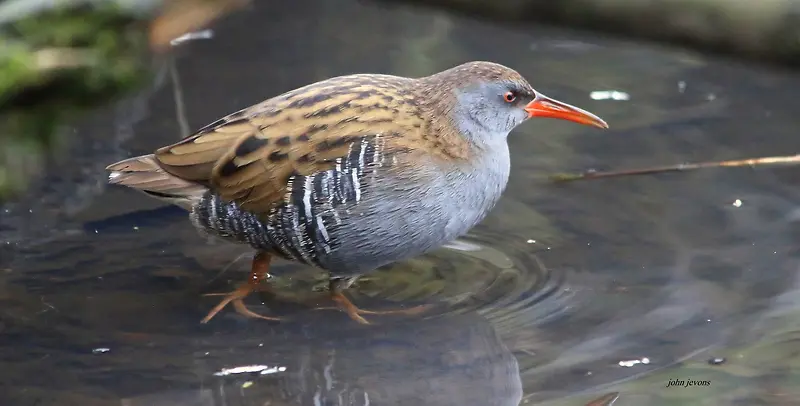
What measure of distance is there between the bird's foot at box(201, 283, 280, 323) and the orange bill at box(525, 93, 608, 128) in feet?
4.31

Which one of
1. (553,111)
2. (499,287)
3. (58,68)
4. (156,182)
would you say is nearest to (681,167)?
(553,111)

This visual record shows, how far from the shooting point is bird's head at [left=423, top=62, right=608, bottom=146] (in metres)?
4.30

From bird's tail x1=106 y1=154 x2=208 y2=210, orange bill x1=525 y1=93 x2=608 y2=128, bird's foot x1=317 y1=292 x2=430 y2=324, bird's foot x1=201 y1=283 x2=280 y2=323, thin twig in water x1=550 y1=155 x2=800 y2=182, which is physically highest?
orange bill x1=525 y1=93 x2=608 y2=128

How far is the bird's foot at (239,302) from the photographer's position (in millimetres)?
4293

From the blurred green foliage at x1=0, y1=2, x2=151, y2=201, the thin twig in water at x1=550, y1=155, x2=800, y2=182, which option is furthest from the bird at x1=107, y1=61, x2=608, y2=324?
the blurred green foliage at x1=0, y1=2, x2=151, y2=201

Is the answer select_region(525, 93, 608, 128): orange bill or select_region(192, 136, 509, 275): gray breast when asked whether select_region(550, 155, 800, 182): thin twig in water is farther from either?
select_region(192, 136, 509, 275): gray breast

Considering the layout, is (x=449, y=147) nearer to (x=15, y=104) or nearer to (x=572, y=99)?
(x=572, y=99)

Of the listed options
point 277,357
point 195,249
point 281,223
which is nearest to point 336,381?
point 277,357

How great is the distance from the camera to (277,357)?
12.9 ft

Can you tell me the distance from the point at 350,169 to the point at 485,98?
2.16ft

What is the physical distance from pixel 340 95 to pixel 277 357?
1011mm

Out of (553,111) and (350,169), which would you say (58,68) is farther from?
(553,111)

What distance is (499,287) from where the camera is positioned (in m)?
4.45

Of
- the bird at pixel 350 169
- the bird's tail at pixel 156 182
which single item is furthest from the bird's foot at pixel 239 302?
the bird's tail at pixel 156 182
